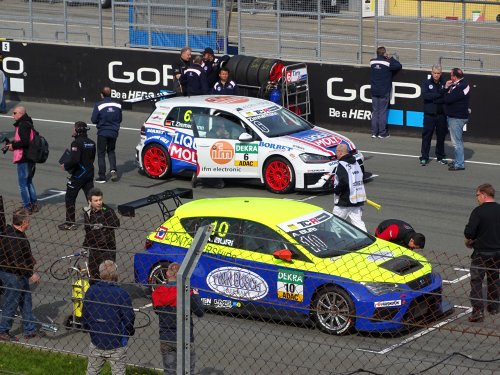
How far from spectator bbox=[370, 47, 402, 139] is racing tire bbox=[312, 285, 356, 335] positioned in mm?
12405

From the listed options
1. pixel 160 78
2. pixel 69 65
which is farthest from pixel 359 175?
pixel 69 65

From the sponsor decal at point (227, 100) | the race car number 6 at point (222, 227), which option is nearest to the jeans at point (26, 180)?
the sponsor decal at point (227, 100)

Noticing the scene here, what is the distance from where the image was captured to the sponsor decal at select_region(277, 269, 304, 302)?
12.5m

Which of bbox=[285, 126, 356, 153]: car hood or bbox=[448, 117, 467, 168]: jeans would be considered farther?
bbox=[448, 117, 467, 168]: jeans

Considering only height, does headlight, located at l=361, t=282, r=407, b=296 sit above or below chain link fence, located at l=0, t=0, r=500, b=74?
below

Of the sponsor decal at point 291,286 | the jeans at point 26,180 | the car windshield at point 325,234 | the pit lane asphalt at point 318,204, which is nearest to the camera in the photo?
the pit lane asphalt at point 318,204

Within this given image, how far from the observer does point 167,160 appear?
2080 centimetres

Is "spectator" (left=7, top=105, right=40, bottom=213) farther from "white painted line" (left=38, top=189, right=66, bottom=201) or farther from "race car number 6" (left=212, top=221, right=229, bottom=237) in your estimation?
"race car number 6" (left=212, top=221, right=229, bottom=237)

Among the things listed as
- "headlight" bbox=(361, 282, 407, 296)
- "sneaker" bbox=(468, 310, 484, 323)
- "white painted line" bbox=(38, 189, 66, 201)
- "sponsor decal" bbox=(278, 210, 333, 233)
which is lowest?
"white painted line" bbox=(38, 189, 66, 201)

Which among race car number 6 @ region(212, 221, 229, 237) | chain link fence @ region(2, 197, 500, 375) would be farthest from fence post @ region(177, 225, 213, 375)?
race car number 6 @ region(212, 221, 229, 237)

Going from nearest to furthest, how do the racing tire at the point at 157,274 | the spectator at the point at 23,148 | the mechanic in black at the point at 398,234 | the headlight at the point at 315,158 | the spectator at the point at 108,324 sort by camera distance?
the spectator at the point at 108,324
the racing tire at the point at 157,274
the mechanic in black at the point at 398,234
the spectator at the point at 23,148
the headlight at the point at 315,158

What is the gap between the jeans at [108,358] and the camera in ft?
31.3

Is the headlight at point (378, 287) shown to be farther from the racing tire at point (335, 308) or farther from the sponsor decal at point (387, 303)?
the racing tire at point (335, 308)

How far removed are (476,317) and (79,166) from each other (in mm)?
8626
